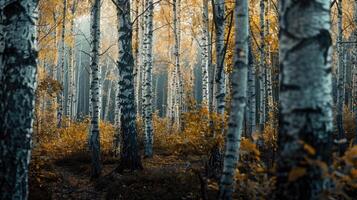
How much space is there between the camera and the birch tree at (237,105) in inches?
169

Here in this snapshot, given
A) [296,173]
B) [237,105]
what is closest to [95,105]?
[237,105]

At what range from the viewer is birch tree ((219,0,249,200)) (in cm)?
430

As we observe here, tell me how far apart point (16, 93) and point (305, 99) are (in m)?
2.94

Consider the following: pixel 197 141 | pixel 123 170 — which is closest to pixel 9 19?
pixel 197 141

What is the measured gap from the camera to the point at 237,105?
4.36 metres

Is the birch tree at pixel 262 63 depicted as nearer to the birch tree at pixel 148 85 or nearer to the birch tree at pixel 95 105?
the birch tree at pixel 148 85

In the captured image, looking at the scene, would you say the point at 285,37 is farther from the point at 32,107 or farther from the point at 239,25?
the point at 32,107

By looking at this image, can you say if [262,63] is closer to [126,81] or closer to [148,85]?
[148,85]

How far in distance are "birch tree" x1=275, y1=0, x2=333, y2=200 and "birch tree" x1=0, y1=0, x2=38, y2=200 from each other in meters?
2.71

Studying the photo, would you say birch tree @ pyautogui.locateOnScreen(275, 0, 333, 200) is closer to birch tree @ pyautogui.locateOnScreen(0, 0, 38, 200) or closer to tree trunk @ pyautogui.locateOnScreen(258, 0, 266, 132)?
birch tree @ pyautogui.locateOnScreen(0, 0, 38, 200)

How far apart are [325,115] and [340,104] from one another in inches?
454

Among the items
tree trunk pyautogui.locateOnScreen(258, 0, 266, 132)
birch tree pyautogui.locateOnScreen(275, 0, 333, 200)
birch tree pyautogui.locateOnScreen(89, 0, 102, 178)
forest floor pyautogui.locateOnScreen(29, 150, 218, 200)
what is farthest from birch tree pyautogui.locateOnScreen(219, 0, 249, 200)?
tree trunk pyautogui.locateOnScreen(258, 0, 266, 132)

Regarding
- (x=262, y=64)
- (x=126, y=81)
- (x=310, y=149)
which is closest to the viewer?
(x=310, y=149)

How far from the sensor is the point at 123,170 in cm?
920
